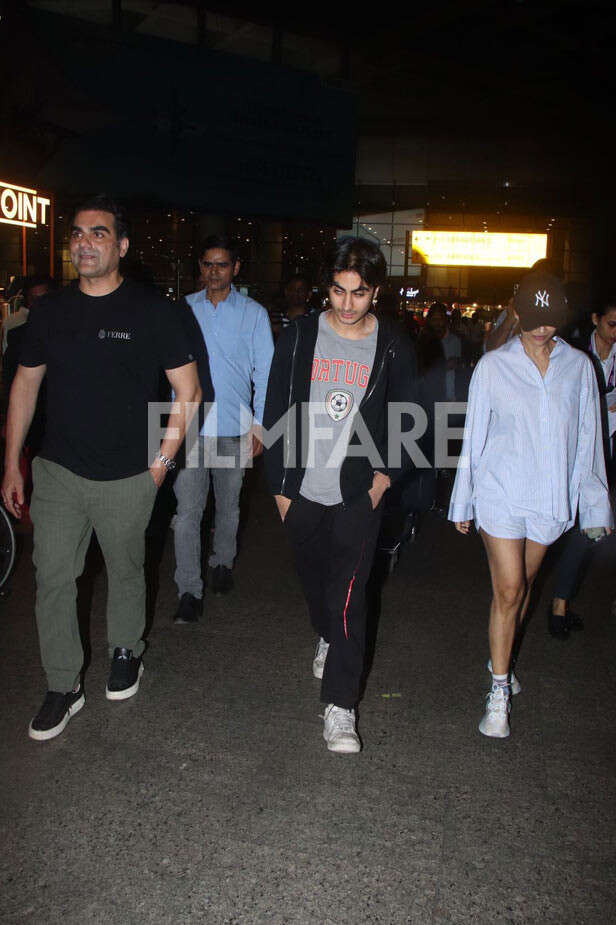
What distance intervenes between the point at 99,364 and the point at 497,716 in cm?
247

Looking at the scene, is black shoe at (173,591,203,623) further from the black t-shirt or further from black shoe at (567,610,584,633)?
black shoe at (567,610,584,633)

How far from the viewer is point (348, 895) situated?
2.78m

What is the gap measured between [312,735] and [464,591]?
252cm

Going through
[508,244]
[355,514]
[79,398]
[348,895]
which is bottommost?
[348,895]

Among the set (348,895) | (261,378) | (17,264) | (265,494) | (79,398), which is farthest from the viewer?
(17,264)

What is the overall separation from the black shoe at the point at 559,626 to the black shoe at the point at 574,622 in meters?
0.03

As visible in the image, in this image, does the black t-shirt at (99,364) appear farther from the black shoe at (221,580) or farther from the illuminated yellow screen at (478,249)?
the illuminated yellow screen at (478,249)

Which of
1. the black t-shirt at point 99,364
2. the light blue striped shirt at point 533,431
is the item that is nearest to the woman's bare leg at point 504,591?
the light blue striped shirt at point 533,431

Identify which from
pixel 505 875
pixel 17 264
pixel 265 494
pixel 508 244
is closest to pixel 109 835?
pixel 505 875

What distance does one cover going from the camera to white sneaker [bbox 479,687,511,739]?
3.94 metres

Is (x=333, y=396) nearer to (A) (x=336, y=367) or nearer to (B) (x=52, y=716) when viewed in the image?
(A) (x=336, y=367)

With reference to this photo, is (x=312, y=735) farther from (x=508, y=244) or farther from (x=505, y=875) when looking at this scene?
(x=508, y=244)

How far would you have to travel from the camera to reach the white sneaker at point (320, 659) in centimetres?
453

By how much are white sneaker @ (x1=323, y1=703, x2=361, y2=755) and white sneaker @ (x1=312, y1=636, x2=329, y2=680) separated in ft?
2.04
